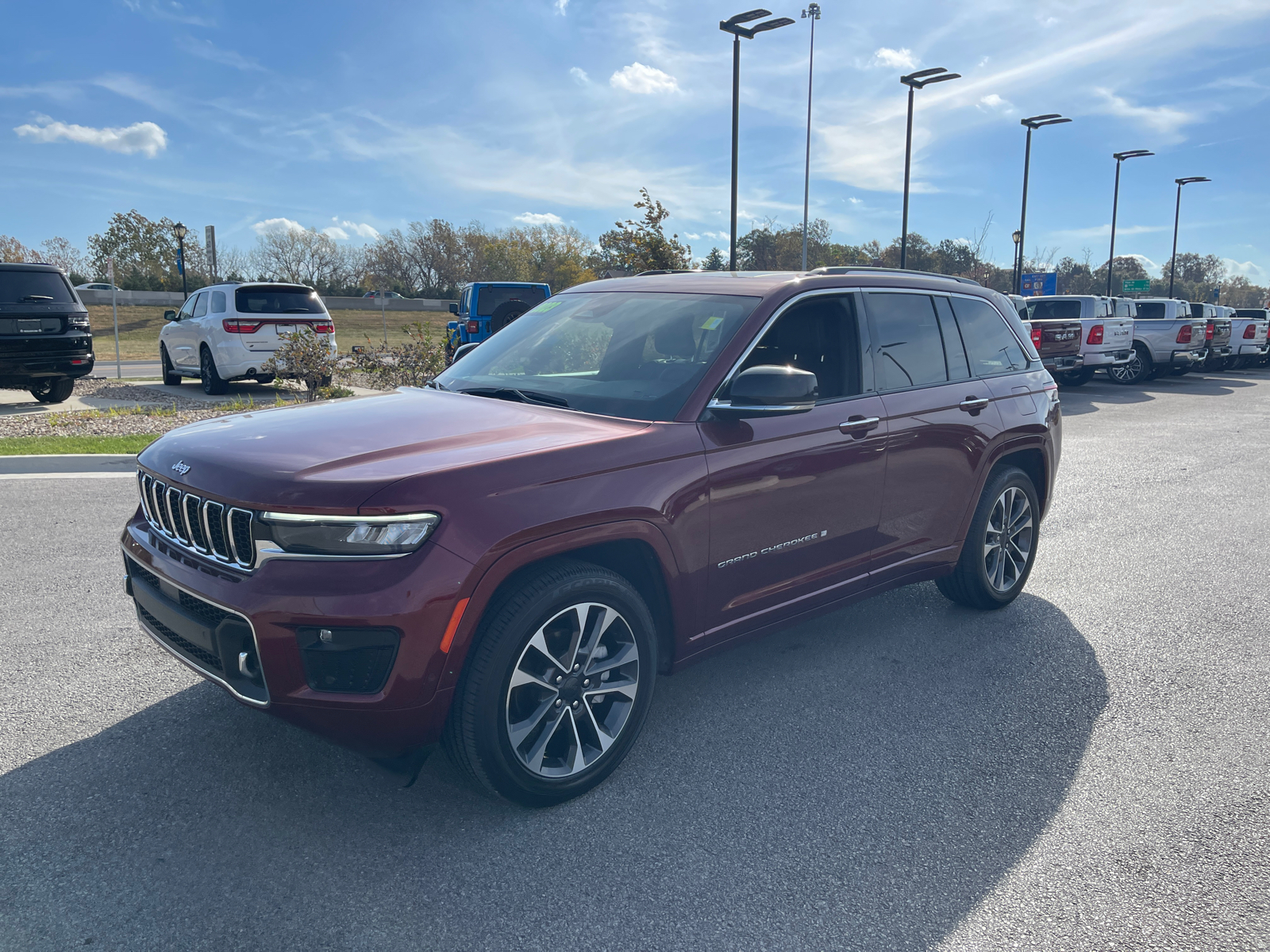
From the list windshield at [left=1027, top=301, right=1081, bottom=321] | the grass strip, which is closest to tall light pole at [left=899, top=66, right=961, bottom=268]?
windshield at [left=1027, top=301, right=1081, bottom=321]

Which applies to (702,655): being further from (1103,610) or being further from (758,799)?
(1103,610)

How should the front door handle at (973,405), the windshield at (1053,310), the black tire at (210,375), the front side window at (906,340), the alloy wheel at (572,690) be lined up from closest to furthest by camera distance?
1. the alloy wheel at (572,690)
2. the front side window at (906,340)
3. the front door handle at (973,405)
4. the black tire at (210,375)
5. the windshield at (1053,310)

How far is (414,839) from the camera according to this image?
114 inches

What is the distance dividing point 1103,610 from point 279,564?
4521 millimetres

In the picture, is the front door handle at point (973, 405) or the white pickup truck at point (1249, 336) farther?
the white pickup truck at point (1249, 336)

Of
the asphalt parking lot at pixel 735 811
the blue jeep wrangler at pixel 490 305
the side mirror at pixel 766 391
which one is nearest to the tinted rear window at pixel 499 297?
the blue jeep wrangler at pixel 490 305

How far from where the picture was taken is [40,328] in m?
12.9

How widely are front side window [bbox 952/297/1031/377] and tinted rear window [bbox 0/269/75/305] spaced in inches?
508

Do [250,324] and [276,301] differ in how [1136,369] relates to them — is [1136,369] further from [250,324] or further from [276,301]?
[250,324]

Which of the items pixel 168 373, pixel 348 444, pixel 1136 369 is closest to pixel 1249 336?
pixel 1136 369

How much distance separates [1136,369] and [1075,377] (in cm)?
263

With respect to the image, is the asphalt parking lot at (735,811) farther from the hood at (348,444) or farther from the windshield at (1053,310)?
the windshield at (1053,310)

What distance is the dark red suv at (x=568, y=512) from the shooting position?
2.66m

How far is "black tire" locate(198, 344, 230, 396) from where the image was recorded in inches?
→ 621
